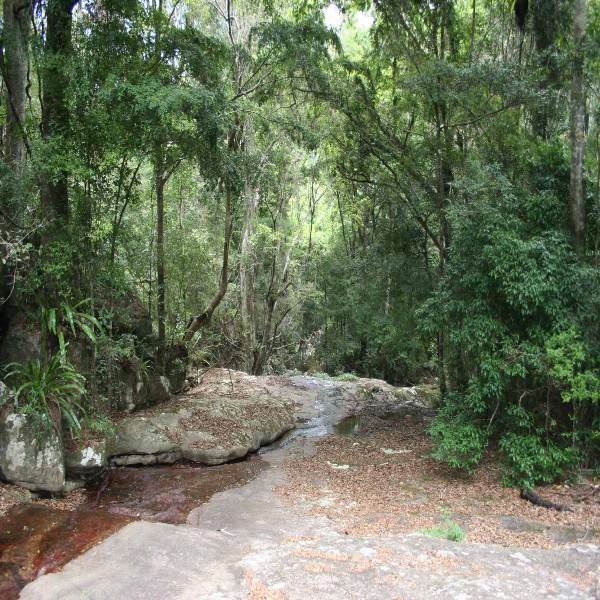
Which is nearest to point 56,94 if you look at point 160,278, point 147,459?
point 160,278

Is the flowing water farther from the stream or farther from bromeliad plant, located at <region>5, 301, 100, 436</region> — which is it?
bromeliad plant, located at <region>5, 301, 100, 436</region>

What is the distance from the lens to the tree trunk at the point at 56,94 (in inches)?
327

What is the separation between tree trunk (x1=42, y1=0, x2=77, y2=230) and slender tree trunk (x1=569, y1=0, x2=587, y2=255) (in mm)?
8025

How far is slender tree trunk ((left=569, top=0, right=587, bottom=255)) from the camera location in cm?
842

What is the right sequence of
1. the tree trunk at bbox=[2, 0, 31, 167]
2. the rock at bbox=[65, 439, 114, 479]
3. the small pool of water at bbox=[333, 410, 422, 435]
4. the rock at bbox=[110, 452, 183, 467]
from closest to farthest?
the rock at bbox=[65, 439, 114, 479]
the tree trunk at bbox=[2, 0, 31, 167]
the rock at bbox=[110, 452, 183, 467]
the small pool of water at bbox=[333, 410, 422, 435]

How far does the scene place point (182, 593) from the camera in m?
4.59

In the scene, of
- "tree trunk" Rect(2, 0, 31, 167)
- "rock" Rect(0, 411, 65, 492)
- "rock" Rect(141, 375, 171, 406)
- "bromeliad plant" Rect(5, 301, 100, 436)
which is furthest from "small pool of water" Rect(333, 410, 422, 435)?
"tree trunk" Rect(2, 0, 31, 167)

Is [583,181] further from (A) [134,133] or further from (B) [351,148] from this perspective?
(A) [134,133]

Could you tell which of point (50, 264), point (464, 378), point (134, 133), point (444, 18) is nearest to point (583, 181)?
point (464, 378)

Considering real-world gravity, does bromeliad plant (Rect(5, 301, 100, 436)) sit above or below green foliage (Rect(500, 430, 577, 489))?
above

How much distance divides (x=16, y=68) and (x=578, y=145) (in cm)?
987

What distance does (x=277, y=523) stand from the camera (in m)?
6.99

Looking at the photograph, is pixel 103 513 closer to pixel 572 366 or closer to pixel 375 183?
pixel 572 366

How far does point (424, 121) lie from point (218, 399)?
8.13m
